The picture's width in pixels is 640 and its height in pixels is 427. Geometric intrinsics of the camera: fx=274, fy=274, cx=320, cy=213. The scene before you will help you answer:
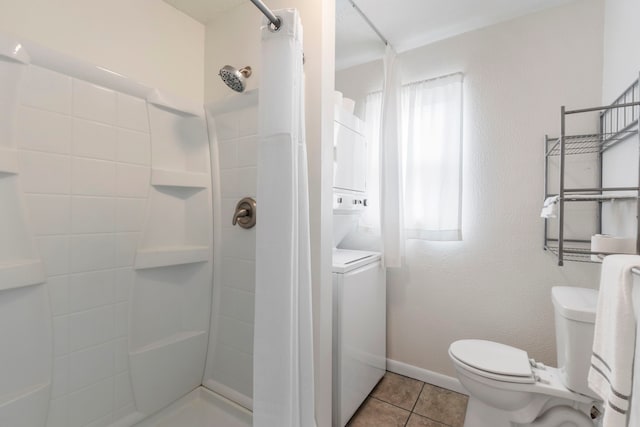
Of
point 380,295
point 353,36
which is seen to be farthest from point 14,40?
point 380,295

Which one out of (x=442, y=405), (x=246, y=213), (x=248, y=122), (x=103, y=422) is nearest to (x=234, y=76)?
(x=248, y=122)

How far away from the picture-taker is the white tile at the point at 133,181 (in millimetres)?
1210

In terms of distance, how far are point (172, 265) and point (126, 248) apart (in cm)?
21

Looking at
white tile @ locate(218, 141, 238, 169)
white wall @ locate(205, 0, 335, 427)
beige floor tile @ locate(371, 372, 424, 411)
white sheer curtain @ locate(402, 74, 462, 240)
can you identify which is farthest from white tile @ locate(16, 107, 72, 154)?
beige floor tile @ locate(371, 372, 424, 411)

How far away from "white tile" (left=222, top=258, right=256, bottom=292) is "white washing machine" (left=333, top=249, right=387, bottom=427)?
0.41 m

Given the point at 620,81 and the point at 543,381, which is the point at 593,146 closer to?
the point at 620,81

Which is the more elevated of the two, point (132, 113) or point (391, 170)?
point (132, 113)

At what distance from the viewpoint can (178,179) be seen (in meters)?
1.36

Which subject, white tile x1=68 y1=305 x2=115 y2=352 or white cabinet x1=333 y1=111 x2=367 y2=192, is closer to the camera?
white tile x1=68 y1=305 x2=115 y2=352

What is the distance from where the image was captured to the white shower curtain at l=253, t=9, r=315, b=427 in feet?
2.86

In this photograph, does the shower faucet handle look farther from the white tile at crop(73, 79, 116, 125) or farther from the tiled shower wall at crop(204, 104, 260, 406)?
the white tile at crop(73, 79, 116, 125)

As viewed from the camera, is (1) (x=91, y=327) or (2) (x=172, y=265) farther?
(2) (x=172, y=265)

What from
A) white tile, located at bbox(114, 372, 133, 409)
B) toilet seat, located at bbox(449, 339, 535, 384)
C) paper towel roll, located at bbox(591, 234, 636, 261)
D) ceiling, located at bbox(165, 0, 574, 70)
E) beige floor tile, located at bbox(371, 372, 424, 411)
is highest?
ceiling, located at bbox(165, 0, 574, 70)

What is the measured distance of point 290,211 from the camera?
877 millimetres
